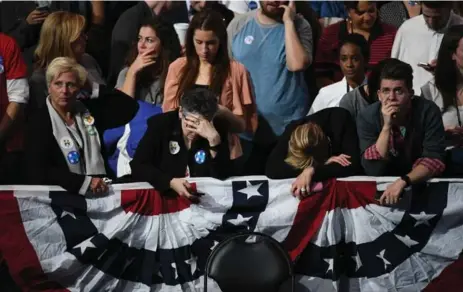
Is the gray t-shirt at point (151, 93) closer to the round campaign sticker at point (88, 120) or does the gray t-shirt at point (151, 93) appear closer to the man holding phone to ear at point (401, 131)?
the round campaign sticker at point (88, 120)

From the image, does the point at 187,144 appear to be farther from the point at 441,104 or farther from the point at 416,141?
the point at 441,104

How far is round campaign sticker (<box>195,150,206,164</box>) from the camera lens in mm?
8953

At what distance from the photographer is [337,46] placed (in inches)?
418

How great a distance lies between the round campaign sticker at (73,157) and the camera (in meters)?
9.09

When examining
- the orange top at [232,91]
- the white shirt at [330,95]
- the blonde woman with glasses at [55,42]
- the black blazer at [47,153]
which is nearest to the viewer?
the black blazer at [47,153]

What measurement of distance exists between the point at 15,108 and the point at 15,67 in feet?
1.02

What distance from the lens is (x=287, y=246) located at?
8.94m

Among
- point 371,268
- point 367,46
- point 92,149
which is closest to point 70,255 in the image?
point 92,149

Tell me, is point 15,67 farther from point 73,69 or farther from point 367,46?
point 367,46

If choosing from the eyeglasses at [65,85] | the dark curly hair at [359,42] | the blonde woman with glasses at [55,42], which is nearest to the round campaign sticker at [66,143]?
the eyeglasses at [65,85]

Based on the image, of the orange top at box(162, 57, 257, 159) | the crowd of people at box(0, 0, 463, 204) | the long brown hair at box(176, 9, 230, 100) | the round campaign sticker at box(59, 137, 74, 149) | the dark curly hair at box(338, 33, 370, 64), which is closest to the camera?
the crowd of people at box(0, 0, 463, 204)

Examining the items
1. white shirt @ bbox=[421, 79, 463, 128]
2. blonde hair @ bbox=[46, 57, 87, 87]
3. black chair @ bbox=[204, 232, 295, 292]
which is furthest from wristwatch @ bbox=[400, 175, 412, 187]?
blonde hair @ bbox=[46, 57, 87, 87]

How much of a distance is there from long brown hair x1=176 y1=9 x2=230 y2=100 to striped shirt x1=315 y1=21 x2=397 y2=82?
1.24m

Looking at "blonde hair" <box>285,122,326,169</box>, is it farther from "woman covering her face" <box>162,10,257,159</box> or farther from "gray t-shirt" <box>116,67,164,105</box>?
"gray t-shirt" <box>116,67,164,105</box>
